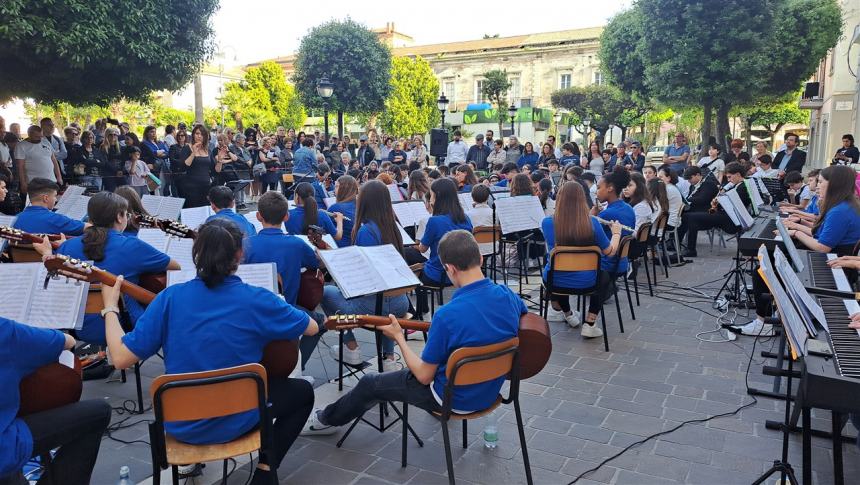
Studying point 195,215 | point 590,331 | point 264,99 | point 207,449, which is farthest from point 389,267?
point 264,99

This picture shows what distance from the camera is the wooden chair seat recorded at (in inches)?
102

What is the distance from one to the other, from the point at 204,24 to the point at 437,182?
7.82 meters

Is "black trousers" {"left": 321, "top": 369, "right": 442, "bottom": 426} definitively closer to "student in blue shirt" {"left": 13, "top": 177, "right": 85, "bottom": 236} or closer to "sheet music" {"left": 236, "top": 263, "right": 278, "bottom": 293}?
"sheet music" {"left": 236, "top": 263, "right": 278, "bottom": 293}

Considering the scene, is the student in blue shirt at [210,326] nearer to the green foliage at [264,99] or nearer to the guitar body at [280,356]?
the guitar body at [280,356]

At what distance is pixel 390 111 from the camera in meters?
44.8

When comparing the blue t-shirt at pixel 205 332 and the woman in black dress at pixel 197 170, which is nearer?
the blue t-shirt at pixel 205 332

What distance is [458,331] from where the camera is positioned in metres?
2.86

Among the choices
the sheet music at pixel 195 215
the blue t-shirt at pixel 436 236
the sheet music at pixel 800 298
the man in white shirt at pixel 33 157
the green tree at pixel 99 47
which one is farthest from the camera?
the man in white shirt at pixel 33 157

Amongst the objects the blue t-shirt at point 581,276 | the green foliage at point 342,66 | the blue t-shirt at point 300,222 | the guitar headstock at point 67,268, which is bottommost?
the blue t-shirt at point 581,276

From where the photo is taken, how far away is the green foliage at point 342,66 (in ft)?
73.8

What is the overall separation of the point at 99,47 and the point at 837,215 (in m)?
10.3

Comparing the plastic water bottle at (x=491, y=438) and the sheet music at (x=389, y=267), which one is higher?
the sheet music at (x=389, y=267)

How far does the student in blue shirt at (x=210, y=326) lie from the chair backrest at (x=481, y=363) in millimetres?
772

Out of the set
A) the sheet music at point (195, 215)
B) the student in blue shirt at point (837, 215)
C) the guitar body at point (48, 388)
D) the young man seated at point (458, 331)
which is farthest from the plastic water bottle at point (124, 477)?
the student in blue shirt at point (837, 215)
